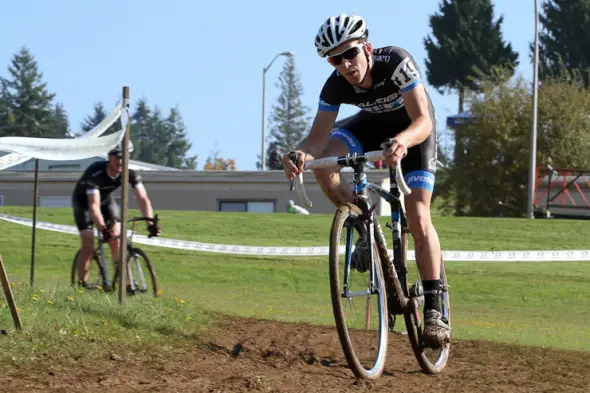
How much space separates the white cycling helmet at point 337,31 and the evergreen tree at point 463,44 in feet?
268

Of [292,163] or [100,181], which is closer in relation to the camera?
[292,163]

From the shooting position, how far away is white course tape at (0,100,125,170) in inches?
307

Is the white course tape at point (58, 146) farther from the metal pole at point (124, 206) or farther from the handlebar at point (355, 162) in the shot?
the handlebar at point (355, 162)

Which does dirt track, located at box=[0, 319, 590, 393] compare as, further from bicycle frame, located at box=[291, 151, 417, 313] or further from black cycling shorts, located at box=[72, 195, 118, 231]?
black cycling shorts, located at box=[72, 195, 118, 231]

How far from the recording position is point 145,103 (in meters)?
152

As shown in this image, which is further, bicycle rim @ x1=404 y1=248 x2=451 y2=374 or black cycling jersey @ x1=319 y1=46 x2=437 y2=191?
bicycle rim @ x1=404 y1=248 x2=451 y2=374

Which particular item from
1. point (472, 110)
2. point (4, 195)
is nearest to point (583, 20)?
point (472, 110)

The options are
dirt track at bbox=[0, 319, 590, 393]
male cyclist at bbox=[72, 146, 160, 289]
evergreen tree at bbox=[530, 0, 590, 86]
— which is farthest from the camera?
evergreen tree at bbox=[530, 0, 590, 86]

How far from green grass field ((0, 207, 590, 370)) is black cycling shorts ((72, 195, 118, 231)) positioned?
814mm

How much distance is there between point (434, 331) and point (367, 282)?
2.26ft

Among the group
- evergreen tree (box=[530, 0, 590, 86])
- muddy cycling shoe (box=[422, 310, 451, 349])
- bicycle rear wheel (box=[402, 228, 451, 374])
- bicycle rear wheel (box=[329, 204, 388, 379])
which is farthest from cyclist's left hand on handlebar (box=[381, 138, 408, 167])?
evergreen tree (box=[530, 0, 590, 86])

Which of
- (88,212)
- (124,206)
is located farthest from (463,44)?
(124,206)

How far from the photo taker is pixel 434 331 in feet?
22.0

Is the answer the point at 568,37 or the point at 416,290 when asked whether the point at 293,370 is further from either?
the point at 568,37
